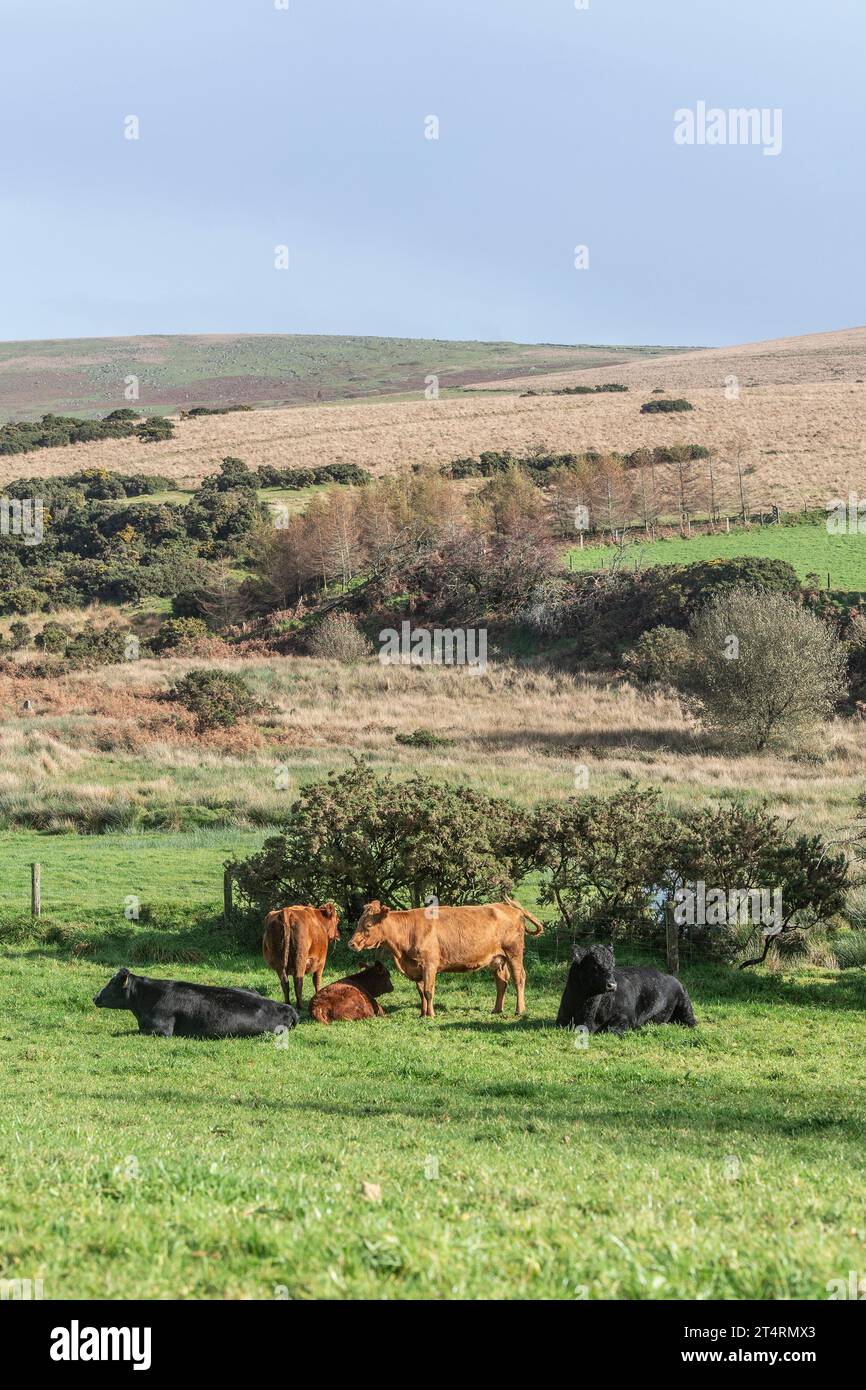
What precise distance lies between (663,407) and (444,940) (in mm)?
99339

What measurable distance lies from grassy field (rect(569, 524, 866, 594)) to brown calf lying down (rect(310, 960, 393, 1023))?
4465 centimetres

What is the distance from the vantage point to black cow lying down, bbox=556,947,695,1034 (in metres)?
14.6

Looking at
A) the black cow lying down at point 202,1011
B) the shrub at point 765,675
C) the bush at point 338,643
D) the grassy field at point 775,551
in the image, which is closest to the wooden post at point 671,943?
the black cow lying down at point 202,1011

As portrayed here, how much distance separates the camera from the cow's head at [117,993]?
51.0 ft

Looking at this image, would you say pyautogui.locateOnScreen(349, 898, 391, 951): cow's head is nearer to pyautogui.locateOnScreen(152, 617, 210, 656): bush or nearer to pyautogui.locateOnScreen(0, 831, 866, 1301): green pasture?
pyautogui.locateOnScreen(0, 831, 866, 1301): green pasture

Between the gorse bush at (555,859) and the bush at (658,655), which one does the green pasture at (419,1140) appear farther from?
the bush at (658,655)

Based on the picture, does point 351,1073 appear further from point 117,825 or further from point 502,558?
point 502,558

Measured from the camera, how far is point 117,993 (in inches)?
615

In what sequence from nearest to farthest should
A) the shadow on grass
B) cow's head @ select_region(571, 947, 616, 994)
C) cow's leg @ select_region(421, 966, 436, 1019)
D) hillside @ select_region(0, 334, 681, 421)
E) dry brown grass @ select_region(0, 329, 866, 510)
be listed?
the shadow on grass, cow's head @ select_region(571, 947, 616, 994), cow's leg @ select_region(421, 966, 436, 1019), dry brown grass @ select_region(0, 329, 866, 510), hillside @ select_region(0, 334, 681, 421)

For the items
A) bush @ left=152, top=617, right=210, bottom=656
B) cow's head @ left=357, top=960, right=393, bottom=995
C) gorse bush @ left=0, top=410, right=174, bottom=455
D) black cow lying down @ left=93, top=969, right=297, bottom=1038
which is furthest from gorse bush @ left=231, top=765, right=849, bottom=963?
gorse bush @ left=0, top=410, right=174, bottom=455

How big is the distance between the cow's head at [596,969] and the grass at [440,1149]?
67cm

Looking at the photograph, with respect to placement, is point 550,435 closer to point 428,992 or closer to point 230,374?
point 230,374
